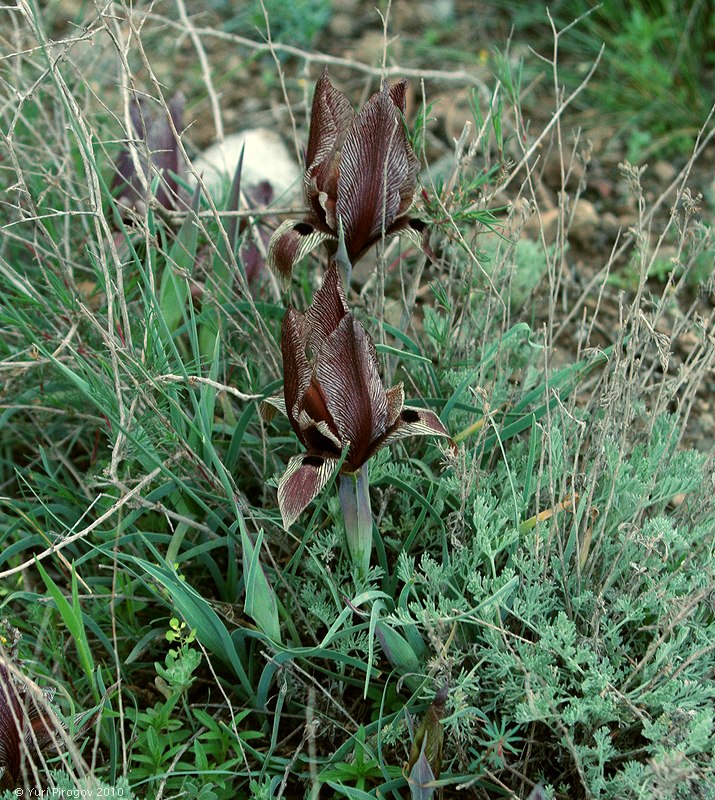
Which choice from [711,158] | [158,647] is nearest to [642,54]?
[711,158]

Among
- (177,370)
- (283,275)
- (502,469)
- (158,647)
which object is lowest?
(158,647)

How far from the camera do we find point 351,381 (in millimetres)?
1411

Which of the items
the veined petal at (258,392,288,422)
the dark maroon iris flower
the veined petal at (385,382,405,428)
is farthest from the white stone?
the dark maroon iris flower

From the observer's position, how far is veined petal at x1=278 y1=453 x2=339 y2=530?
1385mm

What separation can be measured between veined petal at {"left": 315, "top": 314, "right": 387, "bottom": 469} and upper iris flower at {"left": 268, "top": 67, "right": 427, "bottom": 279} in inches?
12.7

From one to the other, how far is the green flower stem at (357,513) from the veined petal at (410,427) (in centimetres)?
7

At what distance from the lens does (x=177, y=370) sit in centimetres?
188

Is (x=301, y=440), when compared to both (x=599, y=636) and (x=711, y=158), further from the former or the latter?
(x=711, y=158)

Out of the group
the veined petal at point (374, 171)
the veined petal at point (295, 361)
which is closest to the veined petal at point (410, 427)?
the veined petal at point (295, 361)

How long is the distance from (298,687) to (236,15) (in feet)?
9.85

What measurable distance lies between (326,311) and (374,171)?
1.10ft

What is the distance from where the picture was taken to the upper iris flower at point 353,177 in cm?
161

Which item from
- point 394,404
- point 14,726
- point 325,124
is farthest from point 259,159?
point 14,726

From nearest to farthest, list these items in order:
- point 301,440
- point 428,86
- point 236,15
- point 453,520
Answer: point 301,440 < point 453,520 < point 428,86 < point 236,15
